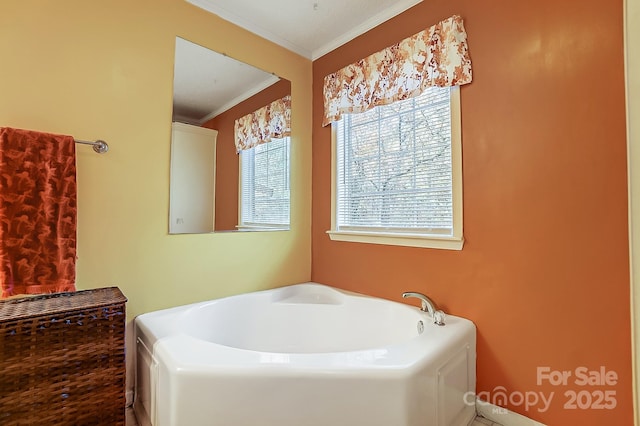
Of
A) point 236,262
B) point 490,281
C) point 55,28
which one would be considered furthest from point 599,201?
point 55,28

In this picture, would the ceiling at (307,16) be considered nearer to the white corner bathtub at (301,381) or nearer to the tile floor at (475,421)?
the white corner bathtub at (301,381)

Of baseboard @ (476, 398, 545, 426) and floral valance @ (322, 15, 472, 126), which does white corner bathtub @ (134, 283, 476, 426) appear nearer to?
baseboard @ (476, 398, 545, 426)

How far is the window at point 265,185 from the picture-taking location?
2.27 m

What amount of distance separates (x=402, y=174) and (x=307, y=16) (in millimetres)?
1280

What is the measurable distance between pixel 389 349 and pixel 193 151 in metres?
1.63

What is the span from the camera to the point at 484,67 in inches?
64.8

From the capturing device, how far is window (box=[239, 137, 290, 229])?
2266 millimetres

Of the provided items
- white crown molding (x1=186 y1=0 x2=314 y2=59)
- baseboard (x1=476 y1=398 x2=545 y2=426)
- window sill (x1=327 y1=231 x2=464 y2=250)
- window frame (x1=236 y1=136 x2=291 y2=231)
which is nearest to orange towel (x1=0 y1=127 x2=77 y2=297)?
window frame (x1=236 y1=136 x2=291 y2=231)

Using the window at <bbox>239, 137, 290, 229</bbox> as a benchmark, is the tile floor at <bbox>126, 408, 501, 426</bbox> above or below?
below

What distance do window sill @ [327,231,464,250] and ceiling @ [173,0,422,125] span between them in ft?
4.14

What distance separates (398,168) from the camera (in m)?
2.04

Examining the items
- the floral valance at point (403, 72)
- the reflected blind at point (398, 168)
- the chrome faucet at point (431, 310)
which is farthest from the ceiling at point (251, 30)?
the chrome faucet at point (431, 310)

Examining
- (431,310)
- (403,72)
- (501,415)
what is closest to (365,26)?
(403,72)

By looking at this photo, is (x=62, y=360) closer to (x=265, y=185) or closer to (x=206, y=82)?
(x=265, y=185)
